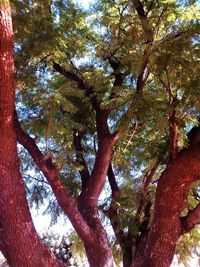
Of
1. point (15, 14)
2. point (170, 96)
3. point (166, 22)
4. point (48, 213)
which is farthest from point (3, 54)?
point (48, 213)

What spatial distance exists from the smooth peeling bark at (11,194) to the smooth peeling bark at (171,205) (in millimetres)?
1161

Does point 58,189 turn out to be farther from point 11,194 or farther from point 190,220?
point 190,220

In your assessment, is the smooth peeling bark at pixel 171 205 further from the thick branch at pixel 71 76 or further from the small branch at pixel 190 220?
the thick branch at pixel 71 76

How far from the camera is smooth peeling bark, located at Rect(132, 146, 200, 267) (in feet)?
15.3

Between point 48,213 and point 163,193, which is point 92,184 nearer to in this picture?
point 163,193

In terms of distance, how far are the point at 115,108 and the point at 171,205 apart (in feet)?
6.00

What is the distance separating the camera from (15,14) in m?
4.96

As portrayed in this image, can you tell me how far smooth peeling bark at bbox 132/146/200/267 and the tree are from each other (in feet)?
0.04

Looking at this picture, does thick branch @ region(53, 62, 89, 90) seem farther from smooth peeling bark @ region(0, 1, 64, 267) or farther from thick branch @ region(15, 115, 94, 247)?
smooth peeling bark @ region(0, 1, 64, 267)

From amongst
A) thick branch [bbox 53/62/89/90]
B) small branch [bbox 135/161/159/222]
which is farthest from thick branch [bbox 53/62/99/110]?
small branch [bbox 135/161/159/222]

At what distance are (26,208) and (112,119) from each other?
2.80 meters

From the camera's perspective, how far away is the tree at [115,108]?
469 cm

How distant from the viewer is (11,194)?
13.8 ft

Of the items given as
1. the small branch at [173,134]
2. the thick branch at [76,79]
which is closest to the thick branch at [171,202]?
the small branch at [173,134]
